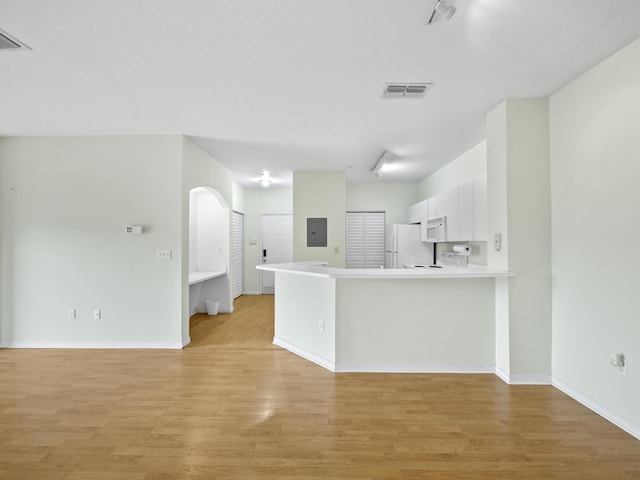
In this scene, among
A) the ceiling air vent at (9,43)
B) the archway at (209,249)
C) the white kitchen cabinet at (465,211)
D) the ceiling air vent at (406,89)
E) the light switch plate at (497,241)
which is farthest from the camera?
the archway at (209,249)

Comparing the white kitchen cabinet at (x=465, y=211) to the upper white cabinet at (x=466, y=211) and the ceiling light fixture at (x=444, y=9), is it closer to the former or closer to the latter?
the upper white cabinet at (x=466, y=211)

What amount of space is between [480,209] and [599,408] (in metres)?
2.10

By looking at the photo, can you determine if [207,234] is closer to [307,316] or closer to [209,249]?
[209,249]

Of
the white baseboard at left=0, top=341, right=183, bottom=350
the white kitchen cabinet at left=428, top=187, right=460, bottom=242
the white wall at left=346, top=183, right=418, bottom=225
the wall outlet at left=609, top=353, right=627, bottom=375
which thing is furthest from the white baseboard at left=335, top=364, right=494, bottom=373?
the white wall at left=346, top=183, right=418, bottom=225

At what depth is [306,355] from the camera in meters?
3.83

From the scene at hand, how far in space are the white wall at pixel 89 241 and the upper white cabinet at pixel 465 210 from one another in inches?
140

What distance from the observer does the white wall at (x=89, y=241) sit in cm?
418

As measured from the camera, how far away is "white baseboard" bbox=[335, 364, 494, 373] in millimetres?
3398

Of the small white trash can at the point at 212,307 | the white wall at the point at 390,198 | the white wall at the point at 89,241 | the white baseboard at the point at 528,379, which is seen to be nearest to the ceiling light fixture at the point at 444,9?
the white baseboard at the point at 528,379

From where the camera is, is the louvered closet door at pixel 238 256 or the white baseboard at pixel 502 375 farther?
the louvered closet door at pixel 238 256

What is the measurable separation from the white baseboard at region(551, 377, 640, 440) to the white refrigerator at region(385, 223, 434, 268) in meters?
3.34

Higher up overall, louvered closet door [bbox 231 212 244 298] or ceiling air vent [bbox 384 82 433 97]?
ceiling air vent [bbox 384 82 433 97]

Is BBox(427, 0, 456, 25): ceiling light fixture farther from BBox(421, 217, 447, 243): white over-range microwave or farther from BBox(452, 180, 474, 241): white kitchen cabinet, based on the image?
BBox(421, 217, 447, 243): white over-range microwave

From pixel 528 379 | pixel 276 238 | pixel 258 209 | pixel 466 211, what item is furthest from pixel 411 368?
pixel 258 209
